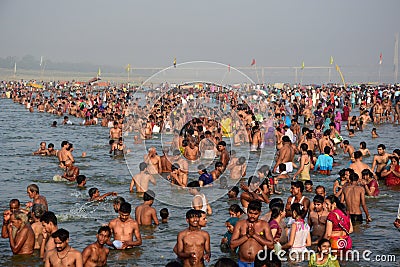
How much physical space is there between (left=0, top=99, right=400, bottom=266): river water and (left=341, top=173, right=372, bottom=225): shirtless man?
0.93 ft

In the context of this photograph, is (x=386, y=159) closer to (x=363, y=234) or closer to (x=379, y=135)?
(x=363, y=234)

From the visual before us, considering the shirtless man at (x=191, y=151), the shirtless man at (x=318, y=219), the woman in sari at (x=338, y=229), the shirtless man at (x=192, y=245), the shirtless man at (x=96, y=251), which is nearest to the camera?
the shirtless man at (x=192, y=245)

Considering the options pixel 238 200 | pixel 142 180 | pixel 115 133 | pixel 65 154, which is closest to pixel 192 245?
pixel 238 200

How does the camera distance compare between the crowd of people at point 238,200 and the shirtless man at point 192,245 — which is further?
the shirtless man at point 192,245

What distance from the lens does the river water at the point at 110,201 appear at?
944 centimetres

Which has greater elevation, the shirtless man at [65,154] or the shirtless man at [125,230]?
the shirtless man at [65,154]

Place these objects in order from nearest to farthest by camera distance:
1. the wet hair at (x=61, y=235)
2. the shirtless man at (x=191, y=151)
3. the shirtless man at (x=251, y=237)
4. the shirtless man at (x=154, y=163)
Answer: the wet hair at (x=61, y=235) < the shirtless man at (x=251, y=237) < the shirtless man at (x=154, y=163) < the shirtless man at (x=191, y=151)

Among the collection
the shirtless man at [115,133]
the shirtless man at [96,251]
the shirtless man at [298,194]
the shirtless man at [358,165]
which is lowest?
the shirtless man at [96,251]

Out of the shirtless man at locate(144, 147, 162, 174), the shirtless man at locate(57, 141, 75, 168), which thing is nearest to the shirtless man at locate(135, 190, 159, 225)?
the shirtless man at locate(144, 147, 162, 174)

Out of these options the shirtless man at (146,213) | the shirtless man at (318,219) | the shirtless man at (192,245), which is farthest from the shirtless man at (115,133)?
the shirtless man at (192,245)

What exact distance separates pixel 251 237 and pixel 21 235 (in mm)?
3601

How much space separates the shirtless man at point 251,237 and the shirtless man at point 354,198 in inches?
141

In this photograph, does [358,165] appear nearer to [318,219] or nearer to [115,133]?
[318,219]

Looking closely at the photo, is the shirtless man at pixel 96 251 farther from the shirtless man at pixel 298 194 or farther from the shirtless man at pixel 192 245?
the shirtless man at pixel 298 194
